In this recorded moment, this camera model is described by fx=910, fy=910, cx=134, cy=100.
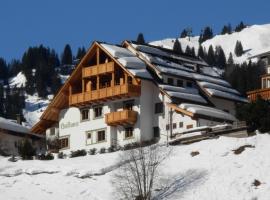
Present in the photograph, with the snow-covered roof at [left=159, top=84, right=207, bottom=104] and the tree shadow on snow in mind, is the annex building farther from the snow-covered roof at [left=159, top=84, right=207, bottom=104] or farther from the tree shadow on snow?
the tree shadow on snow

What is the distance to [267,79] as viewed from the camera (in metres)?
74.6

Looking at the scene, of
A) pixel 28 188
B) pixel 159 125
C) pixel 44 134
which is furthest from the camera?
pixel 44 134

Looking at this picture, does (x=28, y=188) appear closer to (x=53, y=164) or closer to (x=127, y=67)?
(x=53, y=164)

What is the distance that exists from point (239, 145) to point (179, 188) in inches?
231

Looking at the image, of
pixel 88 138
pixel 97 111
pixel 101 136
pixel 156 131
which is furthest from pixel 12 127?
pixel 156 131

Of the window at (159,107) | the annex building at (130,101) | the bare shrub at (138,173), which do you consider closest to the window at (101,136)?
the annex building at (130,101)

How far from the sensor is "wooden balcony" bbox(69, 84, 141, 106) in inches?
2734

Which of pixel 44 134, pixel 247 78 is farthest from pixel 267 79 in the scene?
pixel 247 78

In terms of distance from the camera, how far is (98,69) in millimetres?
72250

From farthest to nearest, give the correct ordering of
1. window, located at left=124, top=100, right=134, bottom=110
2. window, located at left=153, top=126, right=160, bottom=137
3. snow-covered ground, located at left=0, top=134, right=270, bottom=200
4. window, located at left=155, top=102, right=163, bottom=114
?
window, located at left=124, top=100, right=134, bottom=110, window, located at left=155, top=102, right=163, bottom=114, window, located at left=153, top=126, right=160, bottom=137, snow-covered ground, located at left=0, top=134, right=270, bottom=200

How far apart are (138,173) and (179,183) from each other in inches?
91.7

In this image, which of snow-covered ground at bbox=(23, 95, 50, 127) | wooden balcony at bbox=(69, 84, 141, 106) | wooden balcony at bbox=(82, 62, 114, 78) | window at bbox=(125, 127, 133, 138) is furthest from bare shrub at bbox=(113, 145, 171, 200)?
snow-covered ground at bbox=(23, 95, 50, 127)

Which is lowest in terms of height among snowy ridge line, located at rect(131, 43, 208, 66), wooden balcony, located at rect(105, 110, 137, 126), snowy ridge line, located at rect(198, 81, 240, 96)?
wooden balcony, located at rect(105, 110, 137, 126)

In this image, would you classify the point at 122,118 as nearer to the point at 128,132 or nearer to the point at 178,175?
the point at 128,132
